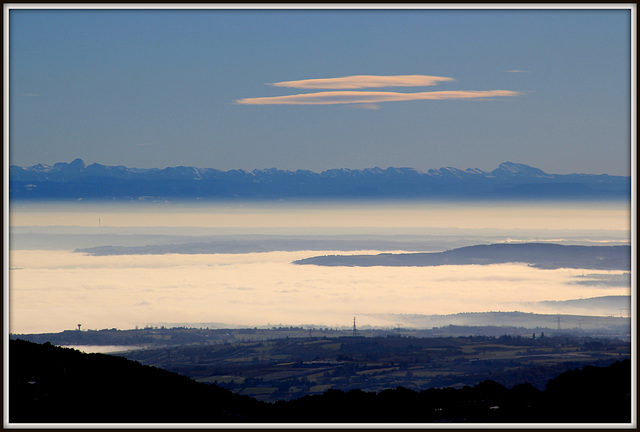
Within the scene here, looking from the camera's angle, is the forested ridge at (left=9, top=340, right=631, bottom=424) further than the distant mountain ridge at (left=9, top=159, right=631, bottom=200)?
No

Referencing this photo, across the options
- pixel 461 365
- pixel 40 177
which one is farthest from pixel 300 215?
pixel 40 177

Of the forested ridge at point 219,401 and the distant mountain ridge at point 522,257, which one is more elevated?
the distant mountain ridge at point 522,257

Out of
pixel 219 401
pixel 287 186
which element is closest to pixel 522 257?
pixel 287 186

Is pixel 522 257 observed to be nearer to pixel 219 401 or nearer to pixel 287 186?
pixel 287 186

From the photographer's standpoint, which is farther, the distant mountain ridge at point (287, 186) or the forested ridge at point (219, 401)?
the distant mountain ridge at point (287, 186)

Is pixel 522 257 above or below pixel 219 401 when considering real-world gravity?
above

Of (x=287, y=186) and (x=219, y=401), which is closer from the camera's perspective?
(x=219, y=401)

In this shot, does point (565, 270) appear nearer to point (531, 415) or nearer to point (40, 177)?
point (40, 177)

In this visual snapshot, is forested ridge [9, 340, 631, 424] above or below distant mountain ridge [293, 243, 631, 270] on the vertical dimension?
below

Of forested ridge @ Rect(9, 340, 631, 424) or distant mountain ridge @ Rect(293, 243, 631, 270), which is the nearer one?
forested ridge @ Rect(9, 340, 631, 424)

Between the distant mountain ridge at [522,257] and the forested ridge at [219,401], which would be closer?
the forested ridge at [219,401]
